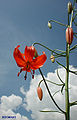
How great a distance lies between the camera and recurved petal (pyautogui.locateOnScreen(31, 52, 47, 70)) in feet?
4.25

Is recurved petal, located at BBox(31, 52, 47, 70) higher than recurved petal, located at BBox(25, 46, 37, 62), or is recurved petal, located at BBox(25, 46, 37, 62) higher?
recurved petal, located at BBox(25, 46, 37, 62)

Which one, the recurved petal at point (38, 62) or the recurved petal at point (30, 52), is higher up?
the recurved petal at point (30, 52)

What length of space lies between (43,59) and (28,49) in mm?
145

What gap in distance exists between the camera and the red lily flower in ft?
4.33

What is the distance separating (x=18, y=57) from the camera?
136 cm

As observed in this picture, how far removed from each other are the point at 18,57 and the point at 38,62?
17 cm

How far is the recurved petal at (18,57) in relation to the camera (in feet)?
4.36

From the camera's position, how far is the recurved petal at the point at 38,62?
1295mm

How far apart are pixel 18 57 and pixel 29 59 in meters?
0.09

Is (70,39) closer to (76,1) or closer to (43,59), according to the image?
(43,59)

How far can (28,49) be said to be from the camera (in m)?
1.33

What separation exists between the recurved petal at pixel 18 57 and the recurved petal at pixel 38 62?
9 cm

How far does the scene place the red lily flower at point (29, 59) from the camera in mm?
1321

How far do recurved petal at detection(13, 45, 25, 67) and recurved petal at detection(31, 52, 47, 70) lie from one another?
0.28 ft
